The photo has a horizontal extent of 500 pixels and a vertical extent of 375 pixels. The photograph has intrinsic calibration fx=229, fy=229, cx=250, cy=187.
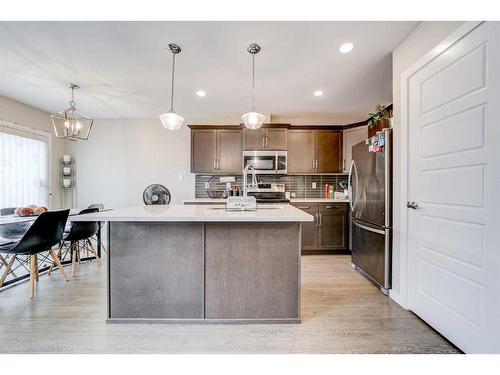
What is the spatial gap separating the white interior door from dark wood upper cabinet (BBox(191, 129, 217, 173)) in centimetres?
286

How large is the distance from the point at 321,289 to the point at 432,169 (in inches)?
59.4

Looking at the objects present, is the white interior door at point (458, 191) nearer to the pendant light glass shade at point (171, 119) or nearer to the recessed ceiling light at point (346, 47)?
the recessed ceiling light at point (346, 47)

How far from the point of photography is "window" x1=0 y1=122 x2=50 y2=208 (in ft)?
11.2

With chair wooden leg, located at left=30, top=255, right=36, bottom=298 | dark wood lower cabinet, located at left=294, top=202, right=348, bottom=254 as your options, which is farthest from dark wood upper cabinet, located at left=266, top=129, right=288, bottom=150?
chair wooden leg, located at left=30, top=255, right=36, bottom=298

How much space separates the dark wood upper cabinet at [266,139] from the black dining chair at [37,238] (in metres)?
2.70

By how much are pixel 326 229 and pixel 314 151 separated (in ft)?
4.40

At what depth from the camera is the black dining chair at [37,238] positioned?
7.17ft

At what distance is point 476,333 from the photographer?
53.4 inches

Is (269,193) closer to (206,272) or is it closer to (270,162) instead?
(270,162)

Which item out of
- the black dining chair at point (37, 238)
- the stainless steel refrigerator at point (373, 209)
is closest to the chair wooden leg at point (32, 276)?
the black dining chair at point (37, 238)

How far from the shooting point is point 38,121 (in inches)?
156

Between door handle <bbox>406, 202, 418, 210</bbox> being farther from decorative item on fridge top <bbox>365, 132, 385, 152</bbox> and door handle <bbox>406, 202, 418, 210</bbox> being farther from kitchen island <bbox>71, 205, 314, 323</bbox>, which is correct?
kitchen island <bbox>71, 205, 314, 323</bbox>
